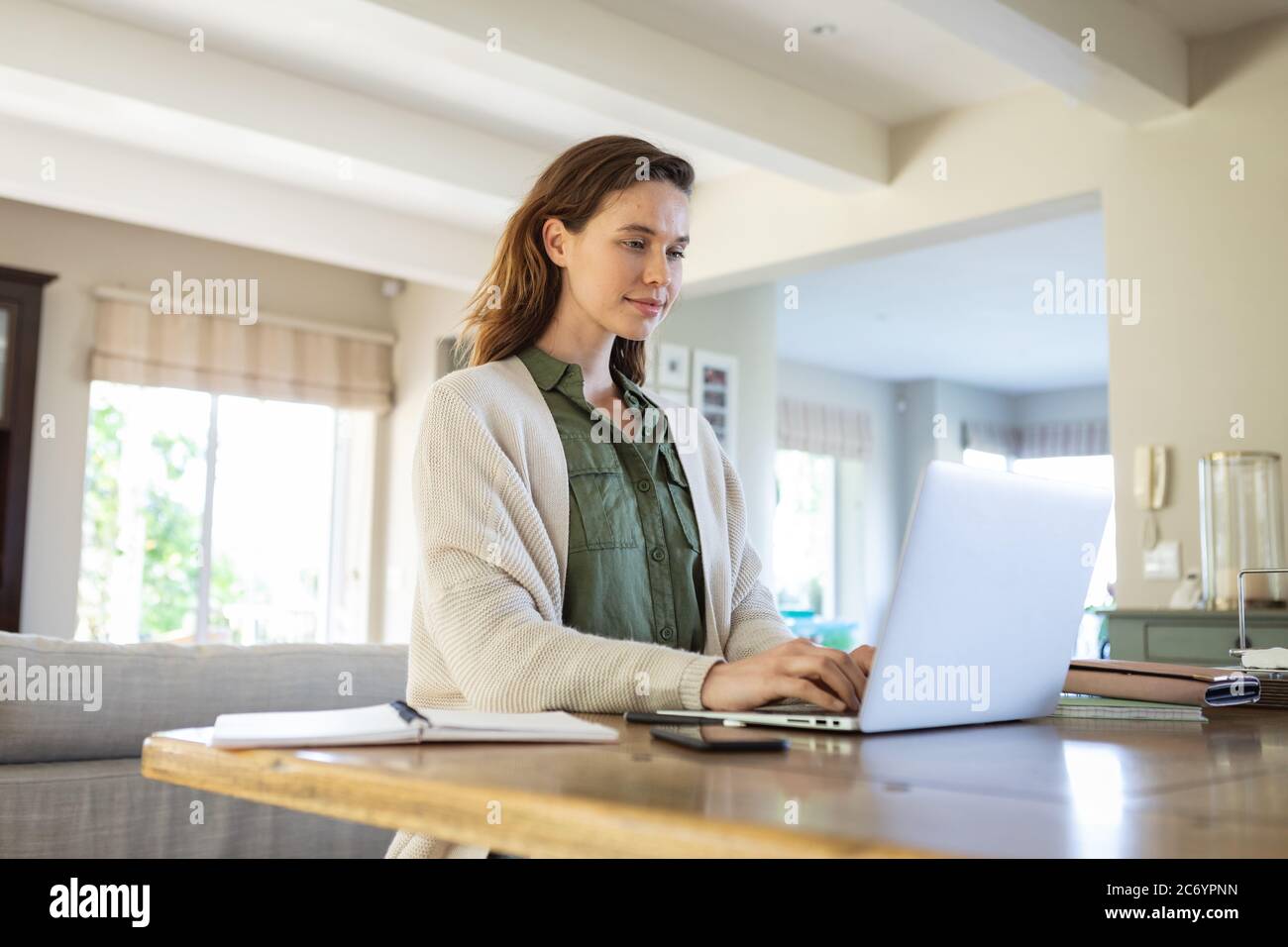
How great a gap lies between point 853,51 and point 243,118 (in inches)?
82.8

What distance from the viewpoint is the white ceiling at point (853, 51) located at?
3688mm

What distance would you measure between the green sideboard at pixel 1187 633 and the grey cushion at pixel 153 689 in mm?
2104

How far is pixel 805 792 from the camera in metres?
0.62

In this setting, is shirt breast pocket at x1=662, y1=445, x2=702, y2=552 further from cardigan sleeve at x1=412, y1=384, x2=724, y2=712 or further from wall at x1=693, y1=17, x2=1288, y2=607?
wall at x1=693, y1=17, x2=1288, y2=607

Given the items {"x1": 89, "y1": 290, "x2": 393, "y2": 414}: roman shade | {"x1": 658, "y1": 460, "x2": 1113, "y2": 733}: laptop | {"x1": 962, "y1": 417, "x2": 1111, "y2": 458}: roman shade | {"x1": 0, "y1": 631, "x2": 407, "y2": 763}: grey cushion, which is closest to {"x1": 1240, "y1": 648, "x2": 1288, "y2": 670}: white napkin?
{"x1": 658, "y1": 460, "x2": 1113, "y2": 733}: laptop

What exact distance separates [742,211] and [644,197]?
371 centimetres

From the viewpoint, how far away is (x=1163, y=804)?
61 cm

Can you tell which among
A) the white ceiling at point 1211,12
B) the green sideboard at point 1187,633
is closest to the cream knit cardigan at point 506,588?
the green sideboard at point 1187,633

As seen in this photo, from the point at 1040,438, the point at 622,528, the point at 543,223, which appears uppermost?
the point at 1040,438

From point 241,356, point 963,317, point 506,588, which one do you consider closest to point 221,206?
point 241,356

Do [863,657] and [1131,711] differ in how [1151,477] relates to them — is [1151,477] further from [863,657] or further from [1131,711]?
[863,657]

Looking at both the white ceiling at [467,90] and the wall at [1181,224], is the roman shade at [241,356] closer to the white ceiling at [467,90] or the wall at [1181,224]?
the white ceiling at [467,90]
